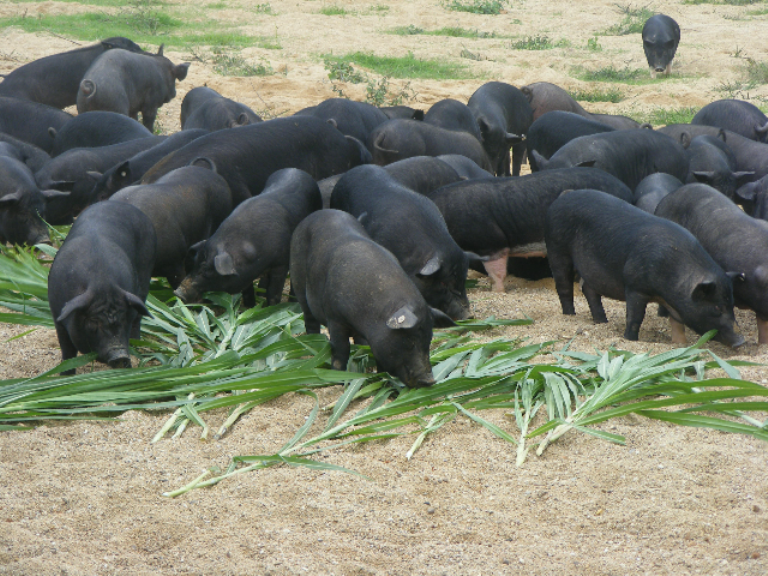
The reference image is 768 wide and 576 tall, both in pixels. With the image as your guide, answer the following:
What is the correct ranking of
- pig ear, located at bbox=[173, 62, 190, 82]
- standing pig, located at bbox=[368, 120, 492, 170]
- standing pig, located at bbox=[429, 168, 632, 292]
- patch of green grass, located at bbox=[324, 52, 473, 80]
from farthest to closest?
patch of green grass, located at bbox=[324, 52, 473, 80], pig ear, located at bbox=[173, 62, 190, 82], standing pig, located at bbox=[368, 120, 492, 170], standing pig, located at bbox=[429, 168, 632, 292]

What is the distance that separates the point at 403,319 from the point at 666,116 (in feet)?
30.0

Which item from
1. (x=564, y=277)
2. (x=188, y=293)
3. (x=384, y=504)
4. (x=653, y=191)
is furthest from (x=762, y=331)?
(x=188, y=293)

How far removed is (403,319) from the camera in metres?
3.70

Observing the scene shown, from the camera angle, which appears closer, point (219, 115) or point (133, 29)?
point (219, 115)

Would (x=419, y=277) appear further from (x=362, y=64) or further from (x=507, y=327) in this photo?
(x=362, y=64)

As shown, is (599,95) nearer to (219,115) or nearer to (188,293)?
(219,115)

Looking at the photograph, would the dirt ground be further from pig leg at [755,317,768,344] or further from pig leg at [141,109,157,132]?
pig leg at [141,109,157,132]

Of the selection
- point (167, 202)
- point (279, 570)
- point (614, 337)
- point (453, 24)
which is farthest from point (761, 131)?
point (453, 24)

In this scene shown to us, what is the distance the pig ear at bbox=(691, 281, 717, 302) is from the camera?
4.51 m

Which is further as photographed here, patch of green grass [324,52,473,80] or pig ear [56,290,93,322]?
patch of green grass [324,52,473,80]

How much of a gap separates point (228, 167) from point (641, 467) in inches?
166

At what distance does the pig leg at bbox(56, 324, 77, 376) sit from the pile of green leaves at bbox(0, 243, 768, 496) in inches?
5.9

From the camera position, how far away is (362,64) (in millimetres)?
14430

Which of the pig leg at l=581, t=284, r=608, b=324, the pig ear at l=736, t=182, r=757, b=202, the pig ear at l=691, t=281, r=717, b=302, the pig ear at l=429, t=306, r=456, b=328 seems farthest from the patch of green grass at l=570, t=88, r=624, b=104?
the pig ear at l=429, t=306, r=456, b=328
